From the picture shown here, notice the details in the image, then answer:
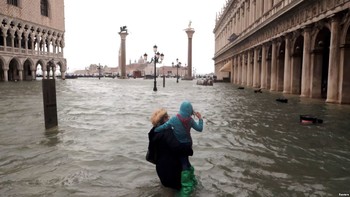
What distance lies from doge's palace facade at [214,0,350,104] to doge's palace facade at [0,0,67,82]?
88.5 feet

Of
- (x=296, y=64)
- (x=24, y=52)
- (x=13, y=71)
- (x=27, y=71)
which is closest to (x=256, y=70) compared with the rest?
(x=296, y=64)

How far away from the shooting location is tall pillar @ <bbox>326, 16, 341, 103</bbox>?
1520 centimetres

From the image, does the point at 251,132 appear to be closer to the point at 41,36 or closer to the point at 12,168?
the point at 12,168

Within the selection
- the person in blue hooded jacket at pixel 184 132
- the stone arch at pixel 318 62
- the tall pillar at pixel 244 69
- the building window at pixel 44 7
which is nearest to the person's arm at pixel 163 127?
the person in blue hooded jacket at pixel 184 132

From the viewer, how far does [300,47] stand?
71.9ft

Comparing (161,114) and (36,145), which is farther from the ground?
(161,114)

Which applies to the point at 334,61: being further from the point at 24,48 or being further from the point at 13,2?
the point at 24,48

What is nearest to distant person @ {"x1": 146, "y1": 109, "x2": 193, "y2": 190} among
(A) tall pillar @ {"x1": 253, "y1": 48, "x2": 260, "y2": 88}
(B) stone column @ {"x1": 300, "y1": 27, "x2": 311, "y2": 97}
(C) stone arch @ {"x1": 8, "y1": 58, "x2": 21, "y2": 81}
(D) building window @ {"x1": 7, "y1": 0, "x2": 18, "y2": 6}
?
(B) stone column @ {"x1": 300, "y1": 27, "x2": 311, "y2": 97}

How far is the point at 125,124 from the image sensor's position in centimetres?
991

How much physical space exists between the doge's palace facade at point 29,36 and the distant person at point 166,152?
137 feet

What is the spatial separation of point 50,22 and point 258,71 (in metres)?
43.3

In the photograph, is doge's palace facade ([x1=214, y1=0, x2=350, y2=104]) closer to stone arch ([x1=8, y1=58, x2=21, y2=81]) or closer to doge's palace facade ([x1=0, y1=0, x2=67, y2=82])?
doge's palace facade ([x1=0, y1=0, x2=67, y2=82])

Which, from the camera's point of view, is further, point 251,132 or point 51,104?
point 51,104

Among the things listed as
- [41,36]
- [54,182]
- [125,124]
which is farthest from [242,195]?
[41,36]
